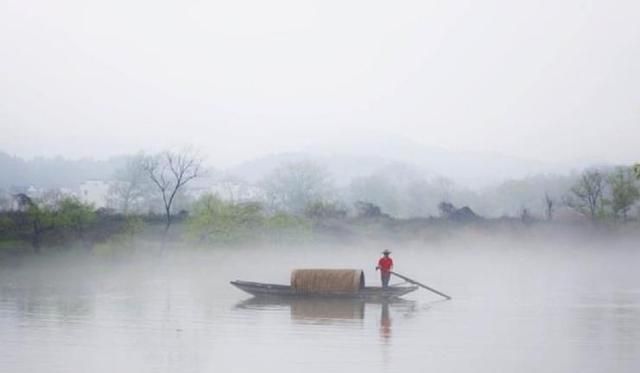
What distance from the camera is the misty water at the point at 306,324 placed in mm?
18938

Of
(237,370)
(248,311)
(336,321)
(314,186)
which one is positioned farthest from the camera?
(314,186)

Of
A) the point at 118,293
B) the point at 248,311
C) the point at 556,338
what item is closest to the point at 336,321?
the point at 248,311

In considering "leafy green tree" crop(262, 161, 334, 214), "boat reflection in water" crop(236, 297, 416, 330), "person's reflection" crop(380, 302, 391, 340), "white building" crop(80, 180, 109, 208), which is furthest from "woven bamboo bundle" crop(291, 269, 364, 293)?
"white building" crop(80, 180, 109, 208)

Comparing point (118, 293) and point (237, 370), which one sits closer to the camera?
point (237, 370)

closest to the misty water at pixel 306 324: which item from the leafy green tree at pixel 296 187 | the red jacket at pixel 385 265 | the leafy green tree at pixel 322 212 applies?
the red jacket at pixel 385 265

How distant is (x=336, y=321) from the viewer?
26.3 metres

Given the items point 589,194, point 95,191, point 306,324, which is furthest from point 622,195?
point 95,191

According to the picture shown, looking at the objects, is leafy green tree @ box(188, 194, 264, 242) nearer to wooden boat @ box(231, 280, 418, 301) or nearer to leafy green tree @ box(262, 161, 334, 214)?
wooden boat @ box(231, 280, 418, 301)

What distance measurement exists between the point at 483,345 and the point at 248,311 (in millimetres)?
9960

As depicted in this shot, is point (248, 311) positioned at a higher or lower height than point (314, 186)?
lower

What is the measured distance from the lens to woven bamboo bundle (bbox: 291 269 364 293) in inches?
1298

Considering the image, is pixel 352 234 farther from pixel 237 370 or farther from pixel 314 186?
pixel 237 370

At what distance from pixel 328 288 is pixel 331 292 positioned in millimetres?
178

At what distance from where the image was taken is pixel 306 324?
25.5 m
